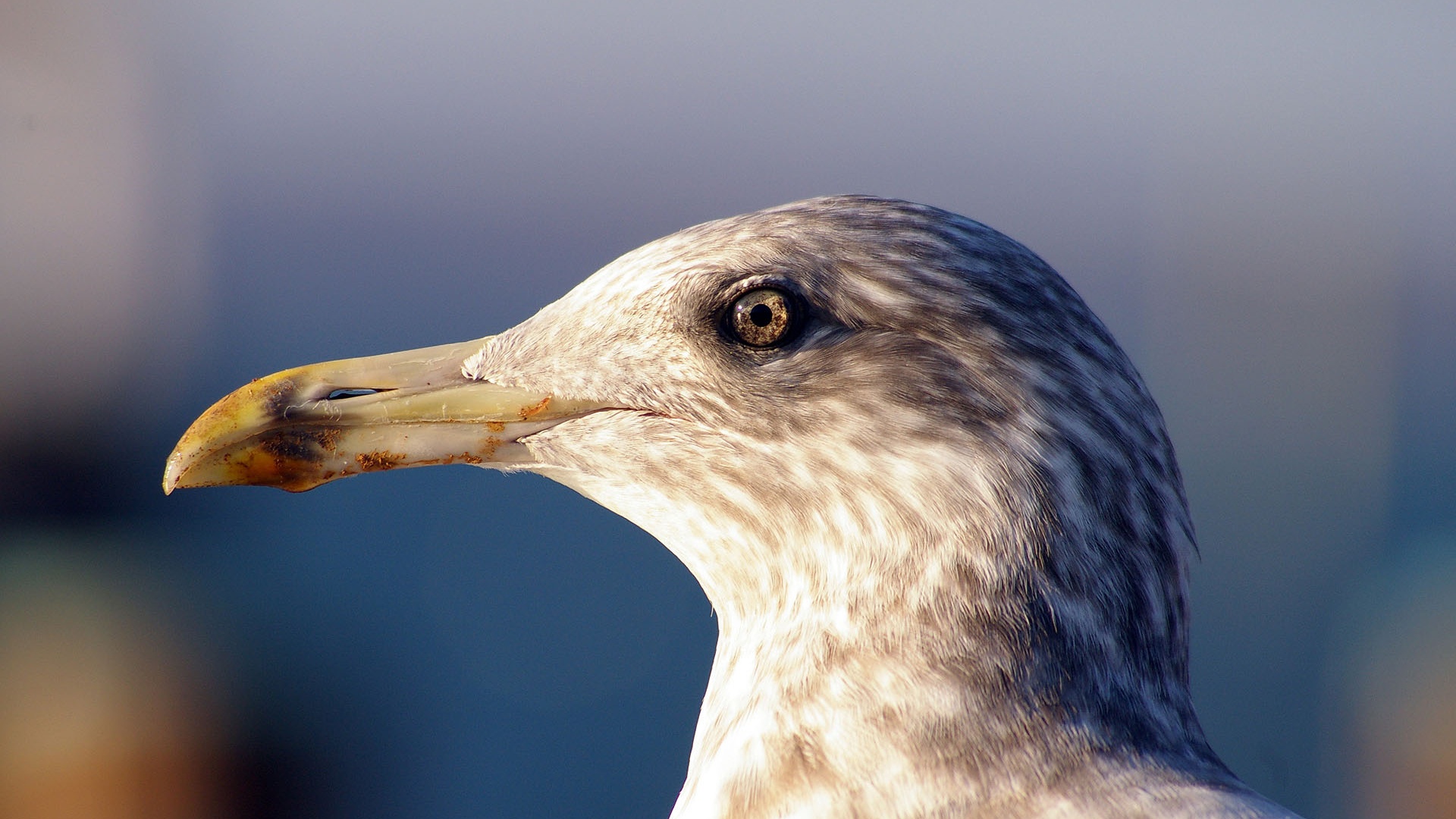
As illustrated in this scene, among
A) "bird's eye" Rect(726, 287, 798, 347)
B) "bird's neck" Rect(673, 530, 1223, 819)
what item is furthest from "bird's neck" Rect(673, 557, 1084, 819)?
"bird's eye" Rect(726, 287, 798, 347)

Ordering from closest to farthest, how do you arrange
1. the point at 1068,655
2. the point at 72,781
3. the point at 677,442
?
the point at 1068,655
the point at 677,442
the point at 72,781

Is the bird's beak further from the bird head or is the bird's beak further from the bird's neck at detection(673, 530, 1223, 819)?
the bird's neck at detection(673, 530, 1223, 819)

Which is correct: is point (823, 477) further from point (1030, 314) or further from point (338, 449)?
point (338, 449)

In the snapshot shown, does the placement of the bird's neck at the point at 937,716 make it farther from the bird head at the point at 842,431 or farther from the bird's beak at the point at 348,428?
the bird's beak at the point at 348,428

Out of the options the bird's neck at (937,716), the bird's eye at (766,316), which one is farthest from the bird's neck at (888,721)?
the bird's eye at (766,316)

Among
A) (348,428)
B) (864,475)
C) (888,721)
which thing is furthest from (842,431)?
(348,428)

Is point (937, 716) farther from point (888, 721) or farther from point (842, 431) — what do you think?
point (842, 431)

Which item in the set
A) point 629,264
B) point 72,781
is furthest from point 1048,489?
point 72,781
